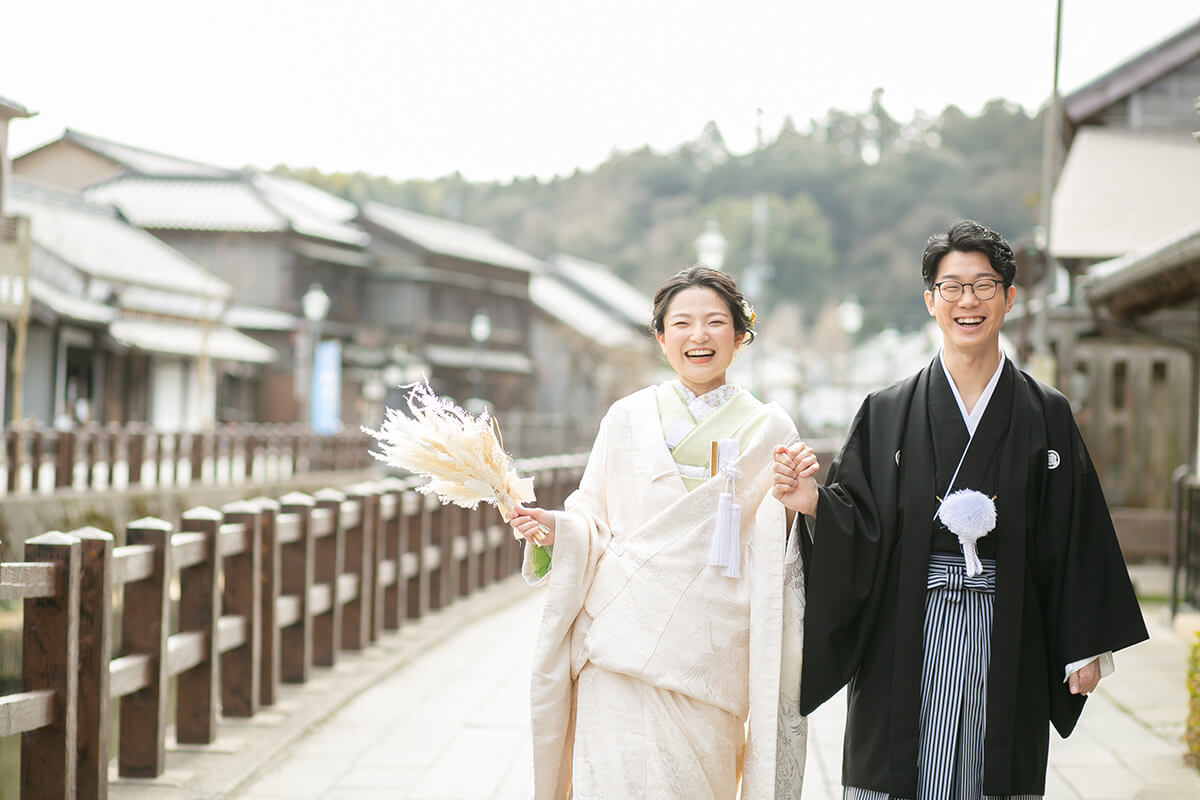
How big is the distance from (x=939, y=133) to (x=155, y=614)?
75.1 meters

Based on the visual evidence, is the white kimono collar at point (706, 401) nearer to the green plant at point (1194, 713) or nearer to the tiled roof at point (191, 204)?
the green plant at point (1194, 713)

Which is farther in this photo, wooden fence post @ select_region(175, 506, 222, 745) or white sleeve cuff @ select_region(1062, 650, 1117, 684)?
wooden fence post @ select_region(175, 506, 222, 745)

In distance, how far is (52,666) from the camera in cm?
458

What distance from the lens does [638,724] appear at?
384 cm

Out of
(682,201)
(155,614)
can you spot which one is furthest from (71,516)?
(682,201)

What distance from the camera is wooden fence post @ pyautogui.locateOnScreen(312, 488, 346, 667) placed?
25.5 feet

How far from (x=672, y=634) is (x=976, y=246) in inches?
56.4

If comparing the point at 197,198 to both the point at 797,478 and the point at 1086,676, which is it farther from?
the point at 1086,676

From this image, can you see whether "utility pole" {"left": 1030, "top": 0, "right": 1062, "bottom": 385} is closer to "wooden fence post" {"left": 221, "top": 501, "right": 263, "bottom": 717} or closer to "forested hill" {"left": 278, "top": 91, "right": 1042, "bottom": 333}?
"wooden fence post" {"left": 221, "top": 501, "right": 263, "bottom": 717}

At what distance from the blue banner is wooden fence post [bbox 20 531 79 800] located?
25312 millimetres

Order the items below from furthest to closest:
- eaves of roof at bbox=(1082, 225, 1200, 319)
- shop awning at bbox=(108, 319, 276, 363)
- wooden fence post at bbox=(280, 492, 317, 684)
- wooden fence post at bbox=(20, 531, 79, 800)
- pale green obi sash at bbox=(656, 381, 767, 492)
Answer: shop awning at bbox=(108, 319, 276, 363) → eaves of roof at bbox=(1082, 225, 1200, 319) → wooden fence post at bbox=(280, 492, 317, 684) → wooden fence post at bbox=(20, 531, 79, 800) → pale green obi sash at bbox=(656, 381, 767, 492)

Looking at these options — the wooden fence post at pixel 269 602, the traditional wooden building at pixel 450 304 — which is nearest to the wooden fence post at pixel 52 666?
the wooden fence post at pixel 269 602

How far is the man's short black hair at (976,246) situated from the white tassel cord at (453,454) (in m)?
1.38

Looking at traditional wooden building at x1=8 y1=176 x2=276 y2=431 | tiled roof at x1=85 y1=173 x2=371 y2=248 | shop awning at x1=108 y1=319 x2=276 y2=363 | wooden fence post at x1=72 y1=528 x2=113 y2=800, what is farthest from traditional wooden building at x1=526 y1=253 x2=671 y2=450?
wooden fence post at x1=72 y1=528 x2=113 y2=800
